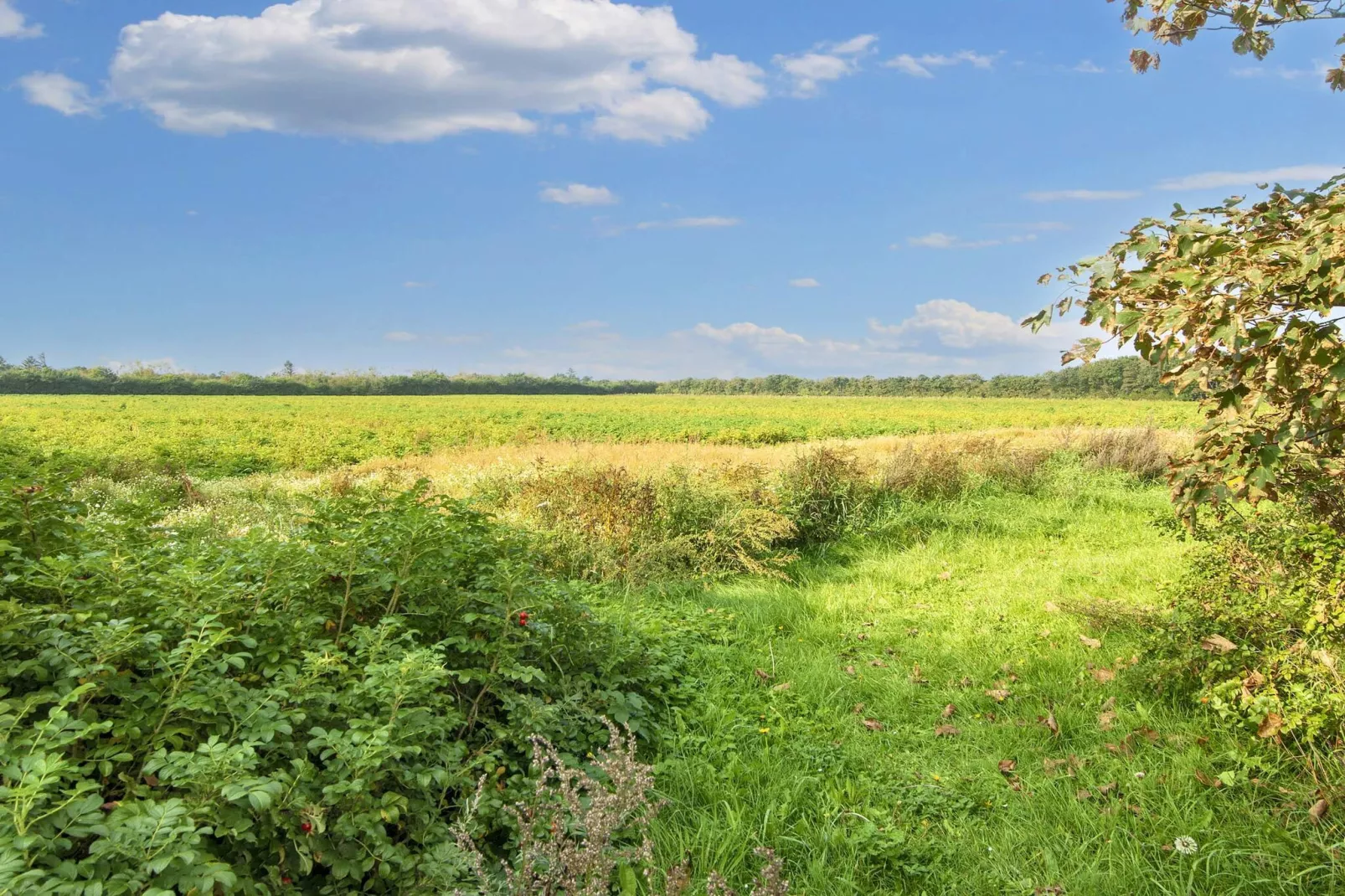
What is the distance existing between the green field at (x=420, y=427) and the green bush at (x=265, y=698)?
9.87m

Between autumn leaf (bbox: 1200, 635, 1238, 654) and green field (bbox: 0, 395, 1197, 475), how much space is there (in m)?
13.5

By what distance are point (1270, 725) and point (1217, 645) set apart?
699mm

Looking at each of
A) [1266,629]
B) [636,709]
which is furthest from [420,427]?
[1266,629]

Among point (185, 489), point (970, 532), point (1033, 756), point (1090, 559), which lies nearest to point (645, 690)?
point (1033, 756)

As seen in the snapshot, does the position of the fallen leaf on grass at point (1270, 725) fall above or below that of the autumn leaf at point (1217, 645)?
below

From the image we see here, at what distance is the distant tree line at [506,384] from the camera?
7238cm

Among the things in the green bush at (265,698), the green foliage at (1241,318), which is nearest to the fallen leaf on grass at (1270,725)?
the green foliage at (1241,318)

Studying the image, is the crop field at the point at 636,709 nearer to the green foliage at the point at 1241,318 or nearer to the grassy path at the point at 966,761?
the grassy path at the point at 966,761

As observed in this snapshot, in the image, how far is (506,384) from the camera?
93.4 meters

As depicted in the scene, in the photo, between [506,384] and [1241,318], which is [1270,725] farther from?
[506,384]

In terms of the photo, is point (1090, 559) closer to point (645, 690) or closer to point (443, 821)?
point (645, 690)

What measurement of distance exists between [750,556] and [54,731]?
23.5ft

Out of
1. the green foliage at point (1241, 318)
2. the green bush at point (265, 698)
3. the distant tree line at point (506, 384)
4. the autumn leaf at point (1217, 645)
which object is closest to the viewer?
the green bush at point (265, 698)

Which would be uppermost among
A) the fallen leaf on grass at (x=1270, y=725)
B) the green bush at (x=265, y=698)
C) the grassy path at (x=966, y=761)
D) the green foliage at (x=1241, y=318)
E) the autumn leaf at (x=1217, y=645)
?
the green foliage at (x=1241, y=318)
